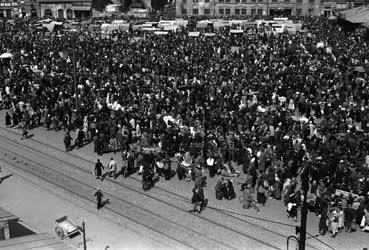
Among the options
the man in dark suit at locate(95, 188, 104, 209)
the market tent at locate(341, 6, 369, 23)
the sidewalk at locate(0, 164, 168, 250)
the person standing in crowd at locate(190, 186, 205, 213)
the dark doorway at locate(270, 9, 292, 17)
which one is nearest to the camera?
the sidewalk at locate(0, 164, 168, 250)

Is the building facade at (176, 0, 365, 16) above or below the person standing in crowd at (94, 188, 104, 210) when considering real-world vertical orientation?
above

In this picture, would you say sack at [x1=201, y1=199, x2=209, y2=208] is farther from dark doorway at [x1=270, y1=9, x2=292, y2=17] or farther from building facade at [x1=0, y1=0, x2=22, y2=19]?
building facade at [x1=0, y1=0, x2=22, y2=19]

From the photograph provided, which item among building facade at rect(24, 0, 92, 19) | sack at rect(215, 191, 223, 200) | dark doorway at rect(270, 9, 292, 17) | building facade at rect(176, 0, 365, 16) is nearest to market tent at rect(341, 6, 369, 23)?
building facade at rect(176, 0, 365, 16)

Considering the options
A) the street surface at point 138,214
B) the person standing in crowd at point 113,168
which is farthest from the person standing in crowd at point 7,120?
the person standing in crowd at point 113,168

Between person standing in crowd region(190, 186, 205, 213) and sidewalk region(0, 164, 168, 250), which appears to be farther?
person standing in crowd region(190, 186, 205, 213)

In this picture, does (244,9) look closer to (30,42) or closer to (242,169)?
(30,42)

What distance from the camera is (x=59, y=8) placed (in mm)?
106562

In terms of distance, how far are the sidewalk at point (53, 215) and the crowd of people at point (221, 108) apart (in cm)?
303

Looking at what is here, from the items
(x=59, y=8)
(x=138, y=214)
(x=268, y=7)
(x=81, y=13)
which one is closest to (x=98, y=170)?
(x=138, y=214)

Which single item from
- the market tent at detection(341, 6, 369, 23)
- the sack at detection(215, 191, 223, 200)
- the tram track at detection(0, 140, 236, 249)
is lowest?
the tram track at detection(0, 140, 236, 249)

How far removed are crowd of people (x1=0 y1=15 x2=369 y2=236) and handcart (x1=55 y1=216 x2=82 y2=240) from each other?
4.63 m

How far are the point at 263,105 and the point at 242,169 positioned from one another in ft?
27.5

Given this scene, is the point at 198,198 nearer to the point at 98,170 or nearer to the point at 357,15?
the point at 98,170

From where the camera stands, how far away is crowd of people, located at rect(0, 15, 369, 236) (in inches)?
885
